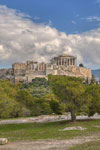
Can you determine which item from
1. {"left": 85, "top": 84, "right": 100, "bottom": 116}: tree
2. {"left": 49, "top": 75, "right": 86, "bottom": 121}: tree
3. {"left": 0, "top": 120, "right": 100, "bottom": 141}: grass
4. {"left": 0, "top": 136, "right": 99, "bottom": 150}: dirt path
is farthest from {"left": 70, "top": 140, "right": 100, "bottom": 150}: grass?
{"left": 85, "top": 84, "right": 100, "bottom": 116}: tree

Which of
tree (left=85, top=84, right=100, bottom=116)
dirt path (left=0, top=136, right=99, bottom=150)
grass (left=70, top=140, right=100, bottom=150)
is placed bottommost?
dirt path (left=0, top=136, right=99, bottom=150)

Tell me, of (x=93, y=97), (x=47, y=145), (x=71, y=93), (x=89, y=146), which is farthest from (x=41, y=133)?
(x=93, y=97)

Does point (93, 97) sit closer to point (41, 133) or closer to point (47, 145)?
point (41, 133)

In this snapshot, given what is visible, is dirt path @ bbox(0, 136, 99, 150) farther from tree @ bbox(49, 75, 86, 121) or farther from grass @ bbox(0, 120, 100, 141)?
tree @ bbox(49, 75, 86, 121)

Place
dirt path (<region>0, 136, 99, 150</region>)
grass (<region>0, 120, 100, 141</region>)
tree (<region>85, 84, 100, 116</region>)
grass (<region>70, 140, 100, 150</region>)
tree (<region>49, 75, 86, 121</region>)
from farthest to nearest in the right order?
1. tree (<region>85, 84, 100, 116</region>)
2. tree (<region>49, 75, 86, 121</region>)
3. grass (<region>0, 120, 100, 141</region>)
4. dirt path (<region>0, 136, 99, 150</region>)
5. grass (<region>70, 140, 100, 150</region>)

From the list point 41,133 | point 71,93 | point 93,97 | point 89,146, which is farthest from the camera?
point 93,97

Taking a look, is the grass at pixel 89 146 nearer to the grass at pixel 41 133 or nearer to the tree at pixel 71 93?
the grass at pixel 41 133

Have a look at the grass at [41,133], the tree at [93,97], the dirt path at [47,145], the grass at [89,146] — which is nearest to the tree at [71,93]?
the tree at [93,97]

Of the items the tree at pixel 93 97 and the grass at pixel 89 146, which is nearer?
the grass at pixel 89 146

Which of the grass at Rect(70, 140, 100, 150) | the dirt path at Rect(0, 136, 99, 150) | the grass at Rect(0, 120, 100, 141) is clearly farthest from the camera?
the grass at Rect(0, 120, 100, 141)

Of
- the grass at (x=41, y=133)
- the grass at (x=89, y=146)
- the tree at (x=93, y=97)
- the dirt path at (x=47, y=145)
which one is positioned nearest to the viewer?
the grass at (x=89, y=146)

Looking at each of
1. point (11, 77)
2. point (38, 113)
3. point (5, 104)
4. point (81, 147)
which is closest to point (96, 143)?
point (81, 147)

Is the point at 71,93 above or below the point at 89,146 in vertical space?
above

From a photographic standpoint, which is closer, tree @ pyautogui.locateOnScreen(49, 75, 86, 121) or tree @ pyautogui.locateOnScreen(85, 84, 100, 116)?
tree @ pyautogui.locateOnScreen(49, 75, 86, 121)
